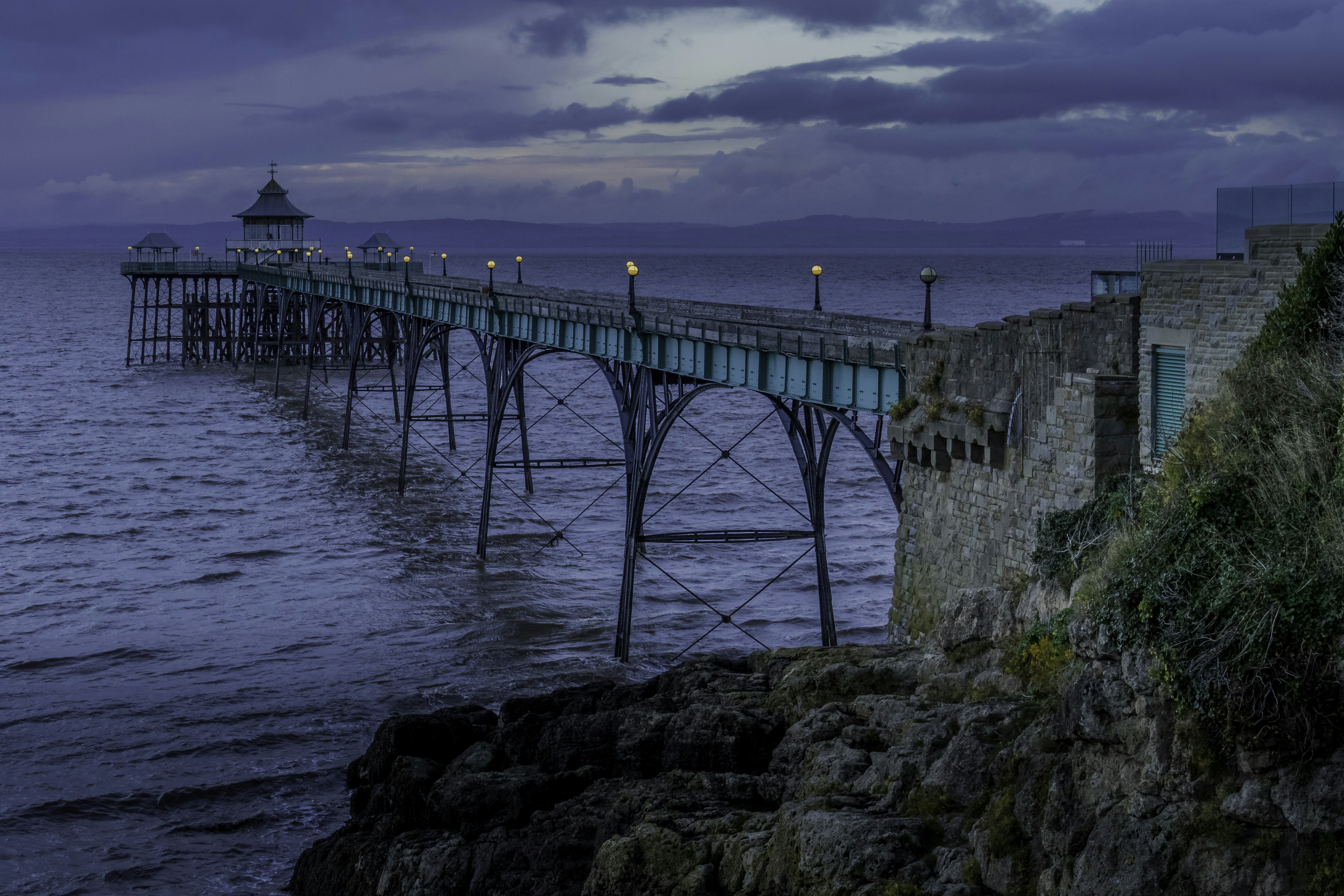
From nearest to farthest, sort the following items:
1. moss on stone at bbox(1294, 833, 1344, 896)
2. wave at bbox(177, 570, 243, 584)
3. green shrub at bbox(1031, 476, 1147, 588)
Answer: moss on stone at bbox(1294, 833, 1344, 896), green shrub at bbox(1031, 476, 1147, 588), wave at bbox(177, 570, 243, 584)

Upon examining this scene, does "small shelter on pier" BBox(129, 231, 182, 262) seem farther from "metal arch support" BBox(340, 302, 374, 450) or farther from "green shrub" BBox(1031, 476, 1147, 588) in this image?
"green shrub" BBox(1031, 476, 1147, 588)

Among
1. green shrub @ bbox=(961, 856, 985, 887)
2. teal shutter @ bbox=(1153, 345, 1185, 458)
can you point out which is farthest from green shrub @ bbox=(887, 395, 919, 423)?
green shrub @ bbox=(961, 856, 985, 887)

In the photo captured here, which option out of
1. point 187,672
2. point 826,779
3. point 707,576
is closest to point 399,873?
point 826,779

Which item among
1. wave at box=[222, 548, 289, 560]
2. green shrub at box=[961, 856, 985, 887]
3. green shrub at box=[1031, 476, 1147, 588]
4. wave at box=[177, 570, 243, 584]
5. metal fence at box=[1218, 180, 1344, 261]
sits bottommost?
wave at box=[177, 570, 243, 584]

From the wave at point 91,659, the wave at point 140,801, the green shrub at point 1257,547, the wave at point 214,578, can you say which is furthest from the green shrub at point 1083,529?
the wave at point 214,578

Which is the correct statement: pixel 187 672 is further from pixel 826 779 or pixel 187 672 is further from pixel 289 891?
pixel 826 779

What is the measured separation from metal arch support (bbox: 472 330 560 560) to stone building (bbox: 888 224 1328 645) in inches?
683

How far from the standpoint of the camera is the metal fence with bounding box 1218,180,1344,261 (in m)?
17.4

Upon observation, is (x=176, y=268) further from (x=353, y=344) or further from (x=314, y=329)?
(x=353, y=344)

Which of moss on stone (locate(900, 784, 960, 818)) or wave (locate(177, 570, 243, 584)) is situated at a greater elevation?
moss on stone (locate(900, 784, 960, 818))

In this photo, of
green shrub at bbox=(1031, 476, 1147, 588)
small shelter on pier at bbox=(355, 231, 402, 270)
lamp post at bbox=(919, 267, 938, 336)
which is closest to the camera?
green shrub at bbox=(1031, 476, 1147, 588)

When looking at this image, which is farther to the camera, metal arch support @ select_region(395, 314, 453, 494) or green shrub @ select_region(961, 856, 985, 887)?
metal arch support @ select_region(395, 314, 453, 494)

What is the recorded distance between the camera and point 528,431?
7138 centimetres

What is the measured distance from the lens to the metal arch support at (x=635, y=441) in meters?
30.4
